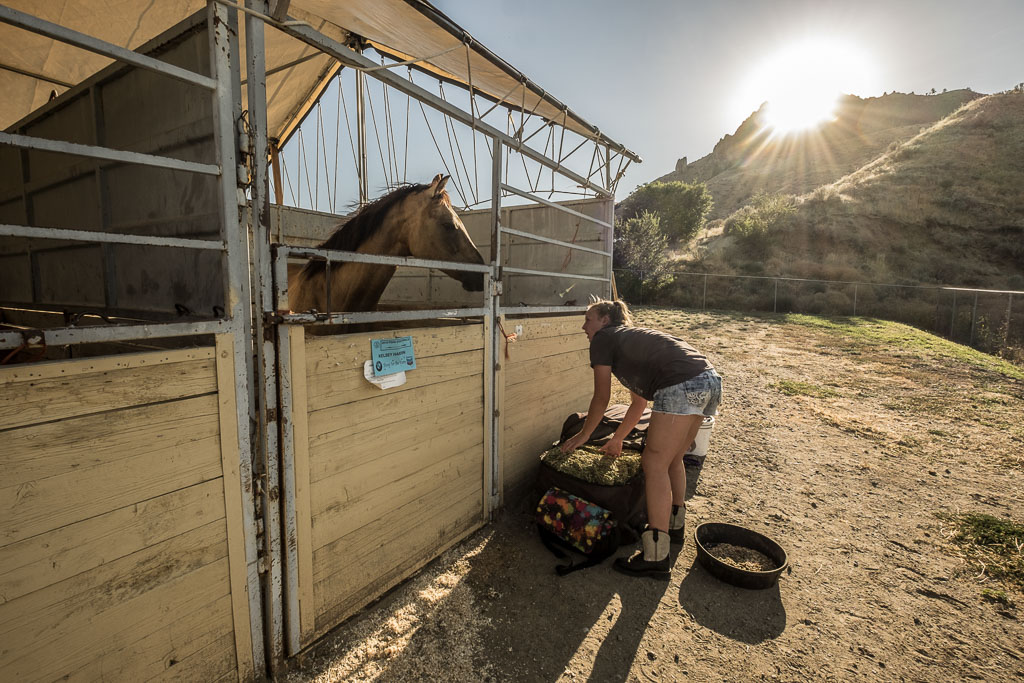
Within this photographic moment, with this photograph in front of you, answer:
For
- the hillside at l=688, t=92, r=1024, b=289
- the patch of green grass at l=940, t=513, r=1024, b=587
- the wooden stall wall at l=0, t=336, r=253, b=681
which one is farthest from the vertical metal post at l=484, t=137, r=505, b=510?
the hillside at l=688, t=92, r=1024, b=289

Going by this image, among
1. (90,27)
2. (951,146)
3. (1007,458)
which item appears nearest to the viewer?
(90,27)

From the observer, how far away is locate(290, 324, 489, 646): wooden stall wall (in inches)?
76.2

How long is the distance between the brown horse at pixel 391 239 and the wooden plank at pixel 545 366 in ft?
2.79

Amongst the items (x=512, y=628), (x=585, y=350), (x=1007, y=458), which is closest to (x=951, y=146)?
(x=1007, y=458)

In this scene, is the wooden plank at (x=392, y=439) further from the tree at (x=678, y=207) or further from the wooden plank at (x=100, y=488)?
the tree at (x=678, y=207)

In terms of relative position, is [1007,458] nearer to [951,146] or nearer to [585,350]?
[585,350]

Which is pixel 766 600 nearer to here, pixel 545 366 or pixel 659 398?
pixel 659 398

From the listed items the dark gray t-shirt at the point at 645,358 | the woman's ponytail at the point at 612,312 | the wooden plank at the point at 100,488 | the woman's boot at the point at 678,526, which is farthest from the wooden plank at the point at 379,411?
the woman's boot at the point at 678,526

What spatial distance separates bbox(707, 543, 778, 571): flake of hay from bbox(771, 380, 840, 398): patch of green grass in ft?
16.7

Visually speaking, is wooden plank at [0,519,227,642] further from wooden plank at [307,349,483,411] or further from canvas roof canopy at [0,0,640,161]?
canvas roof canopy at [0,0,640,161]

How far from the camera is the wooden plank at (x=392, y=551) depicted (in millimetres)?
2117

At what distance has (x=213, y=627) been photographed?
65.3 inches

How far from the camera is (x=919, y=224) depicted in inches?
880

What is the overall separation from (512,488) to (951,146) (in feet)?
132
